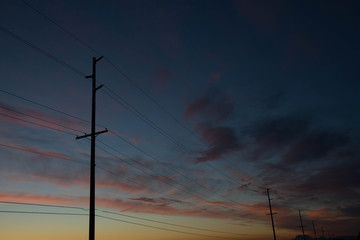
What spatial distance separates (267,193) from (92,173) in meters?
65.8

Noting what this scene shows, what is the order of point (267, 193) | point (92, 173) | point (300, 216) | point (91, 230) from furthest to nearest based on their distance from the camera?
1. point (300, 216)
2. point (267, 193)
3. point (92, 173)
4. point (91, 230)

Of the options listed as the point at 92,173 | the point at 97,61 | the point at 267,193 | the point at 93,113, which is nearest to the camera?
the point at 92,173

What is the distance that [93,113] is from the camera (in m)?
22.0

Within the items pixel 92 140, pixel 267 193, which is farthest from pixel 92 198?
pixel 267 193

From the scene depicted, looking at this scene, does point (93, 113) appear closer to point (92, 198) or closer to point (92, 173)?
point (92, 173)

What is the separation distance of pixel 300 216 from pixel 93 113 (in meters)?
118

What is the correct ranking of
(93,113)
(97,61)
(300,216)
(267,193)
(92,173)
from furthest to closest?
(300,216), (267,193), (97,61), (93,113), (92,173)

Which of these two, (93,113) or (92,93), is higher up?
(92,93)

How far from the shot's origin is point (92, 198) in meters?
18.4

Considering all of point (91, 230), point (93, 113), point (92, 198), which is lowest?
point (91, 230)

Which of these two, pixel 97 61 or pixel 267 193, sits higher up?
pixel 97 61

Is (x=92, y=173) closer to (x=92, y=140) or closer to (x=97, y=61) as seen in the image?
(x=92, y=140)

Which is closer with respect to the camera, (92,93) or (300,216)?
(92,93)

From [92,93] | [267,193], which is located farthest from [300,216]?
[92,93]
